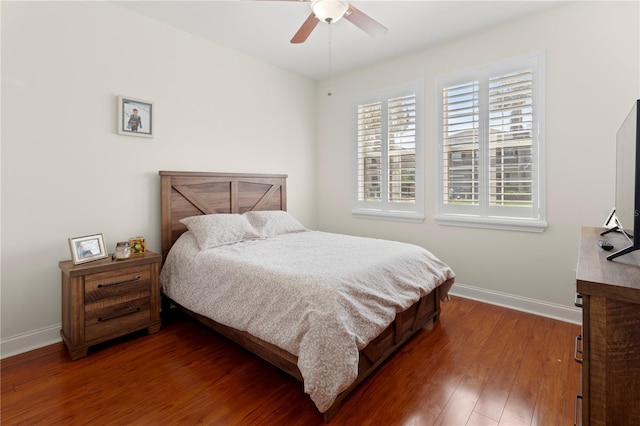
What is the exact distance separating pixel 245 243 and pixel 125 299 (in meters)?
1.02

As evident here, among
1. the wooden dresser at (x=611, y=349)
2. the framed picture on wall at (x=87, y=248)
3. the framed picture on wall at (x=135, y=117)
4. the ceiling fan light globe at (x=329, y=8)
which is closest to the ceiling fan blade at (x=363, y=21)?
the ceiling fan light globe at (x=329, y=8)

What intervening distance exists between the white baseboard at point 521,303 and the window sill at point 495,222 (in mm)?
660

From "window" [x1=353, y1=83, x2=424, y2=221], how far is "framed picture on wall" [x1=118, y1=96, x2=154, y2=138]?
242 centimetres

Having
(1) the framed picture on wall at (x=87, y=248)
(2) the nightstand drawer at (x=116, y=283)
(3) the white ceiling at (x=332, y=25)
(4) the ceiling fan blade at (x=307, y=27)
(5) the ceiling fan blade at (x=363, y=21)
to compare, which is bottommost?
(2) the nightstand drawer at (x=116, y=283)

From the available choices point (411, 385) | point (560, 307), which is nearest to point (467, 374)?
point (411, 385)

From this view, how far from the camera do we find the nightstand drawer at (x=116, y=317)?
7.40 feet

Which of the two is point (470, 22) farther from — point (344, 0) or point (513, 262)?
point (513, 262)

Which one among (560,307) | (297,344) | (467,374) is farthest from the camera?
(560,307)

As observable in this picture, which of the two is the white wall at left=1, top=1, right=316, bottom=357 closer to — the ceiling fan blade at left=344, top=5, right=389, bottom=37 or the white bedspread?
the white bedspread

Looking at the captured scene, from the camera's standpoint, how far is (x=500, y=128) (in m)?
3.05

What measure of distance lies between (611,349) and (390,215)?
2974 millimetres

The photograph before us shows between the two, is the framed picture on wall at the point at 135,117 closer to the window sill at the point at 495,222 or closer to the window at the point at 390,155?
the window at the point at 390,155

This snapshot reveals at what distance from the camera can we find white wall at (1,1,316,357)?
2.26 m

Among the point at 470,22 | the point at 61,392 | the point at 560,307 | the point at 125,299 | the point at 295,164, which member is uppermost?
the point at 470,22
